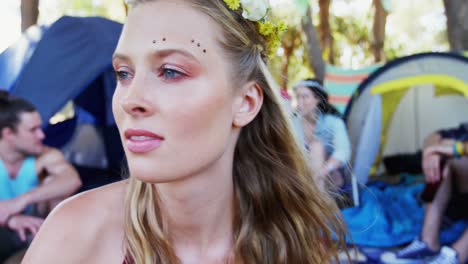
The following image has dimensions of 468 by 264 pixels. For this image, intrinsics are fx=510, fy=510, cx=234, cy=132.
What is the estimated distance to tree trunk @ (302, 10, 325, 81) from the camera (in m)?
5.90

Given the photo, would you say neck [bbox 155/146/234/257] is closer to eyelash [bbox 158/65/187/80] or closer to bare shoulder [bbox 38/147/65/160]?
eyelash [bbox 158/65/187/80]

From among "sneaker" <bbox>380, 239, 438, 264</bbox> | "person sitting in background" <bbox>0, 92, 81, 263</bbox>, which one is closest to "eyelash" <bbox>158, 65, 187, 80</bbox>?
"person sitting in background" <bbox>0, 92, 81, 263</bbox>

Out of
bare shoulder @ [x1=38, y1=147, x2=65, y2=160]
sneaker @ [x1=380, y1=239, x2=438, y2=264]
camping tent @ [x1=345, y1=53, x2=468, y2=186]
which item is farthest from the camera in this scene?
camping tent @ [x1=345, y1=53, x2=468, y2=186]

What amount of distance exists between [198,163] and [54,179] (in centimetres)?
203

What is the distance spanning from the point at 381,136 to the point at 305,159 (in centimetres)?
368

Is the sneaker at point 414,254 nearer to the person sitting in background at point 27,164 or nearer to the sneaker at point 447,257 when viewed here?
the sneaker at point 447,257

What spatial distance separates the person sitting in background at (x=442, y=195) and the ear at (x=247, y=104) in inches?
83.4

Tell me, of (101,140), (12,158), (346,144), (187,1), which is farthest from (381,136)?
(187,1)

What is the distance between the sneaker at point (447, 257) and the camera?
3041mm

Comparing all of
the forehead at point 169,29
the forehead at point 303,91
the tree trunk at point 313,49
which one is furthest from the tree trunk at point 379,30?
the forehead at point 169,29

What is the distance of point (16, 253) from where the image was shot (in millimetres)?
2627

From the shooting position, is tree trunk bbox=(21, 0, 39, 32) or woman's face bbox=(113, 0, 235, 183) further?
tree trunk bbox=(21, 0, 39, 32)

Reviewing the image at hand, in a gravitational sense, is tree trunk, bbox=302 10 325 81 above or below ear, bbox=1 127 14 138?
above

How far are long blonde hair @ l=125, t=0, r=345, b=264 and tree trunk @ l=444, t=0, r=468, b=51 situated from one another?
13.0ft
